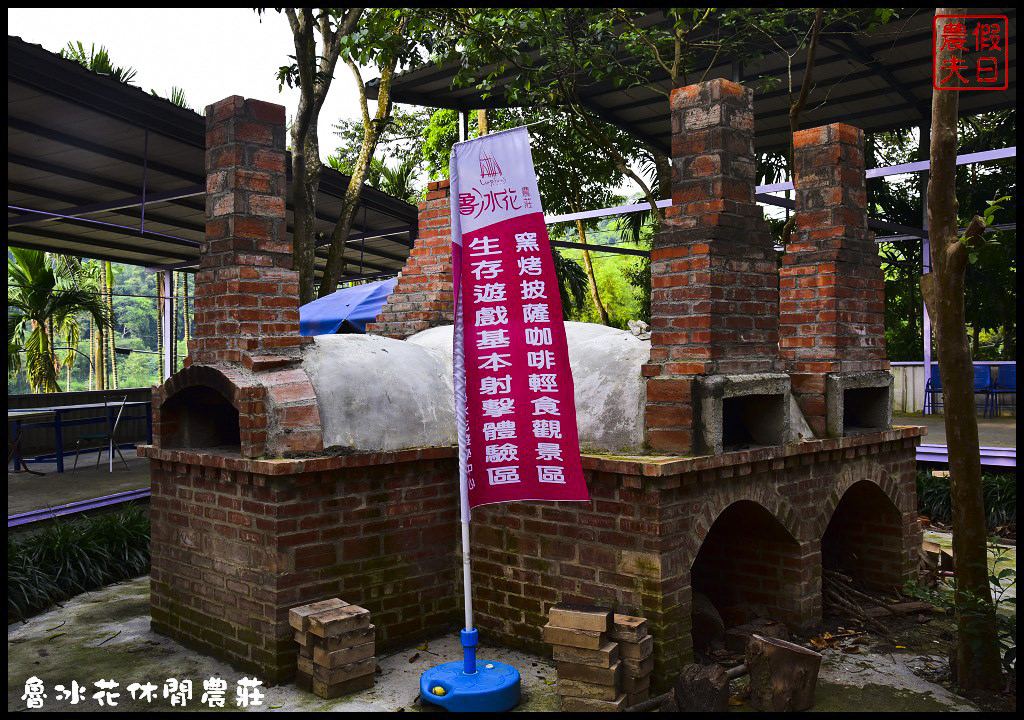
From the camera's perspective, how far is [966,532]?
483cm

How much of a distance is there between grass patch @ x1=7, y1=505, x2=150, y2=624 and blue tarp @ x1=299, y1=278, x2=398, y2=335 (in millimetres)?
2825

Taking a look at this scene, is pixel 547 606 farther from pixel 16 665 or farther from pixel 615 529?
pixel 16 665

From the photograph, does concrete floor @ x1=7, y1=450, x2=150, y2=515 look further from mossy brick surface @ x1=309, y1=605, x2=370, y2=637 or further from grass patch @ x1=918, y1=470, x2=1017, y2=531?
grass patch @ x1=918, y1=470, x2=1017, y2=531

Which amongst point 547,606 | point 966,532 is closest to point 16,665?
point 547,606

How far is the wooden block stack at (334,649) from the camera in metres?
4.91

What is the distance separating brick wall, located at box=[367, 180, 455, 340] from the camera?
8219 millimetres

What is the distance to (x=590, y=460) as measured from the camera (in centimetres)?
517

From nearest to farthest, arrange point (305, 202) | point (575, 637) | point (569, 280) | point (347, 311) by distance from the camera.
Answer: point (575, 637)
point (347, 311)
point (305, 202)
point (569, 280)

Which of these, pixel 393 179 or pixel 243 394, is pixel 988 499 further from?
pixel 393 179

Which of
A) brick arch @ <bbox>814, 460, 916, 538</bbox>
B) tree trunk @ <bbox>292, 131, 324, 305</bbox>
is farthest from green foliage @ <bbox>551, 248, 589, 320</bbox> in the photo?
brick arch @ <bbox>814, 460, 916, 538</bbox>

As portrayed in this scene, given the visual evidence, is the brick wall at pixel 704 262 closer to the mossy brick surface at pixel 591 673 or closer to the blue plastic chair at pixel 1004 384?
the mossy brick surface at pixel 591 673

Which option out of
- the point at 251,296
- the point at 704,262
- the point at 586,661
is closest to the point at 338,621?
the point at 586,661

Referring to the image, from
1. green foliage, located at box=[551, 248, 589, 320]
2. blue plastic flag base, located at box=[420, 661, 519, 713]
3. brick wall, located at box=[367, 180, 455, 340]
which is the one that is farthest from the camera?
green foliage, located at box=[551, 248, 589, 320]

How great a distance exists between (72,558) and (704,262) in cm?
594
